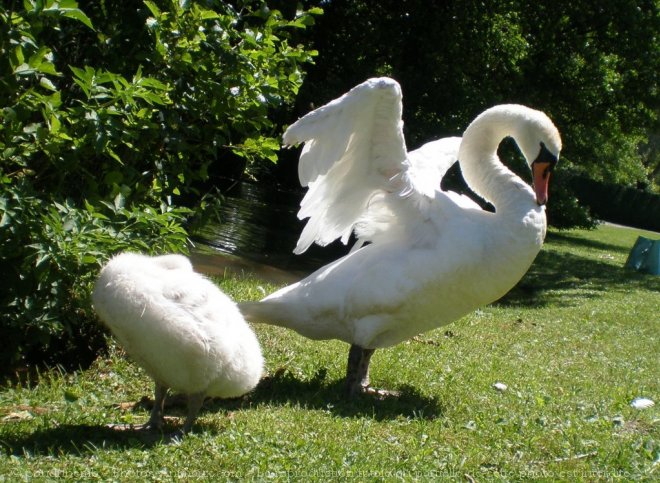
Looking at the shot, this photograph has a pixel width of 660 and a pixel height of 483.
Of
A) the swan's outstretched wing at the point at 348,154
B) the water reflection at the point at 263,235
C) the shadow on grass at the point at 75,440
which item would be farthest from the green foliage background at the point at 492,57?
the shadow on grass at the point at 75,440

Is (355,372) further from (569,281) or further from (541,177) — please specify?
(569,281)

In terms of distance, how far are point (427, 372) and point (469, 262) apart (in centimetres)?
125

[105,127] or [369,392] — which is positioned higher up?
[105,127]

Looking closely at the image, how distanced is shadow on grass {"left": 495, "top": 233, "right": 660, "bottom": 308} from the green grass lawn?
4.76m

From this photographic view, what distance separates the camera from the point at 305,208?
5.79 m

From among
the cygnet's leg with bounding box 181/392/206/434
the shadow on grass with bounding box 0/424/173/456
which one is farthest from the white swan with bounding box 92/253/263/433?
the shadow on grass with bounding box 0/424/173/456

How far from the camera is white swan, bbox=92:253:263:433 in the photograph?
381 cm

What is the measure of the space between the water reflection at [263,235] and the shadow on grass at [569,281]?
3436 millimetres

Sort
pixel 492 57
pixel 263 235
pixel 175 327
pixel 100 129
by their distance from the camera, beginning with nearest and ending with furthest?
pixel 175 327, pixel 100 129, pixel 263 235, pixel 492 57

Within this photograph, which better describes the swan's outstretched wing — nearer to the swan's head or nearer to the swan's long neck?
the swan's long neck

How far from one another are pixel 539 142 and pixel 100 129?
125 inches

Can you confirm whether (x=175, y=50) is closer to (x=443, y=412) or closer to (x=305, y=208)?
(x=305, y=208)

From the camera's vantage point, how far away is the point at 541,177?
18.7 feet

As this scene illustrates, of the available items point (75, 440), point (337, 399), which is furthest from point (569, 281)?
point (75, 440)
